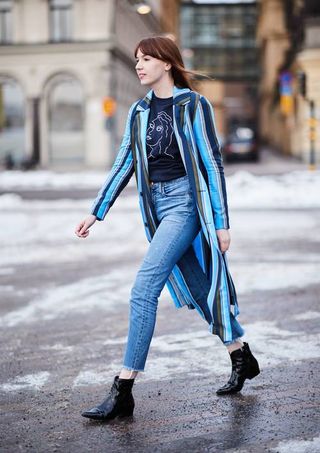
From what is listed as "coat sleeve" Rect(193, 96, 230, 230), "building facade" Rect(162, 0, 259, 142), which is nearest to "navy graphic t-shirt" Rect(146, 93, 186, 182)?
"coat sleeve" Rect(193, 96, 230, 230)

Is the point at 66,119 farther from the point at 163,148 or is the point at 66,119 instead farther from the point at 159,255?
the point at 159,255

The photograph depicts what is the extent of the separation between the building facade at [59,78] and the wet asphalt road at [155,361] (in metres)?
30.1

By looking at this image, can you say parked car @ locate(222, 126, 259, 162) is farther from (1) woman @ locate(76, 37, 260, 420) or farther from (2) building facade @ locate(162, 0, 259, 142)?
(2) building facade @ locate(162, 0, 259, 142)

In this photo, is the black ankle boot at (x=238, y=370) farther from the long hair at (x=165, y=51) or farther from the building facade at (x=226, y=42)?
the building facade at (x=226, y=42)

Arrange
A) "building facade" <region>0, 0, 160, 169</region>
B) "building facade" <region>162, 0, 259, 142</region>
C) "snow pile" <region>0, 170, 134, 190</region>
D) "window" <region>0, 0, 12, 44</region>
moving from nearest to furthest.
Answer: "snow pile" <region>0, 170, 134, 190</region> < "building facade" <region>0, 0, 160, 169</region> < "window" <region>0, 0, 12, 44</region> < "building facade" <region>162, 0, 259, 142</region>

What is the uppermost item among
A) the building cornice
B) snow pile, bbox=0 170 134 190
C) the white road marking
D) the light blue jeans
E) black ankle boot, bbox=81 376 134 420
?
the building cornice

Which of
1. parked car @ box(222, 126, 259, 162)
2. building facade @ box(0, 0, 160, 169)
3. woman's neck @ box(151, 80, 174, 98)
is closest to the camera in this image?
woman's neck @ box(151, 80, 174, 98)

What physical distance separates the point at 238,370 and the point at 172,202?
101 centimetres

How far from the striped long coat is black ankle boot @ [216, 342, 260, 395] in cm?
18

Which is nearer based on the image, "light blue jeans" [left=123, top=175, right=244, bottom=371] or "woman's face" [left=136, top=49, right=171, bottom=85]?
"light blue jeans" [left=123, top=175, right=244, bottom=371]

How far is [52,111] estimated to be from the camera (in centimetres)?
4091

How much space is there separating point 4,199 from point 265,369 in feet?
49.0

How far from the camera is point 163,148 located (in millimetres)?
4230

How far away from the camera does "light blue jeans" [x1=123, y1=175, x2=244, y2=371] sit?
414 cm
